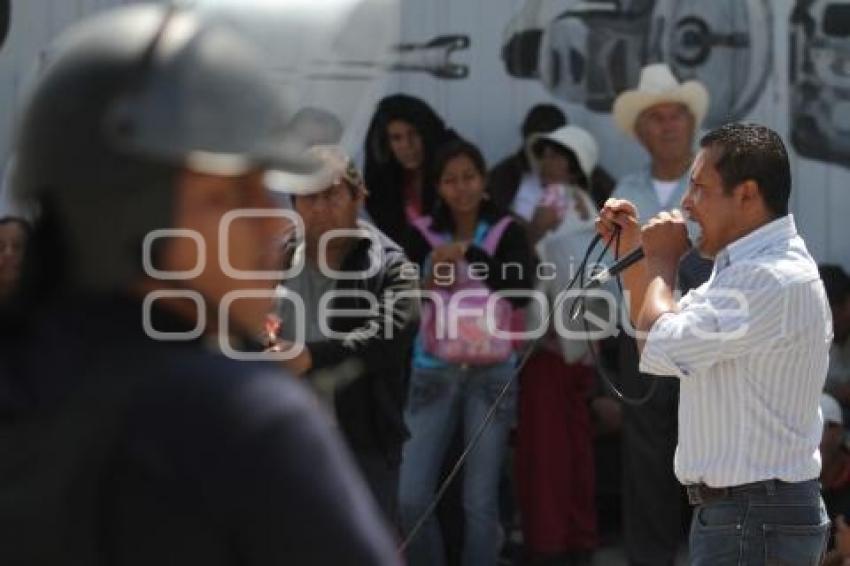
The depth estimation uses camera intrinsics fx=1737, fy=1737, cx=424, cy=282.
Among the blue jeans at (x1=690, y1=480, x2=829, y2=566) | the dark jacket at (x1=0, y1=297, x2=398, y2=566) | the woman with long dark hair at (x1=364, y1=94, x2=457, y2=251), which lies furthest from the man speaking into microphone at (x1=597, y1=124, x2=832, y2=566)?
the woman with long dark hair at (x1=364, y1=94, x2=457, y2=251)

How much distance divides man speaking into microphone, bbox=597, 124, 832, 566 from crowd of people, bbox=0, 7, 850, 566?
12 mm

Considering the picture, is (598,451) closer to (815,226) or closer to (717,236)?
(815,226)

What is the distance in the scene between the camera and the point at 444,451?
695cm

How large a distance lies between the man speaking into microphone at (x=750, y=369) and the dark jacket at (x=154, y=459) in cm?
255

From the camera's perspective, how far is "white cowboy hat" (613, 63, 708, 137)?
7480 mm

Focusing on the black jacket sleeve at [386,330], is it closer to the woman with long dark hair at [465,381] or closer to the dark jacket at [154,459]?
the woman with long dark hair at [465,381]

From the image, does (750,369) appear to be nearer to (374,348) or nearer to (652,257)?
(652,257)

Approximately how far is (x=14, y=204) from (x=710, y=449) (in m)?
2.68

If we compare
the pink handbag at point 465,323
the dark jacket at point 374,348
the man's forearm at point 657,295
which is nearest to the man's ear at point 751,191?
the man's forearm at point 657,295

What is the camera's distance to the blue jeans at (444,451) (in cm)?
684

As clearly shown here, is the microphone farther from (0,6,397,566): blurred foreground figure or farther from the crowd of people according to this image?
(0,6,397,566): blurred foreground figure

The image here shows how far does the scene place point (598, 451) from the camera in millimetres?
7570

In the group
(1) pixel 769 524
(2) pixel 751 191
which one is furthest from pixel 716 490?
(2) pixel 751 191

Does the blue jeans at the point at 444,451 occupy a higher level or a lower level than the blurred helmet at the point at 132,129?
lower
